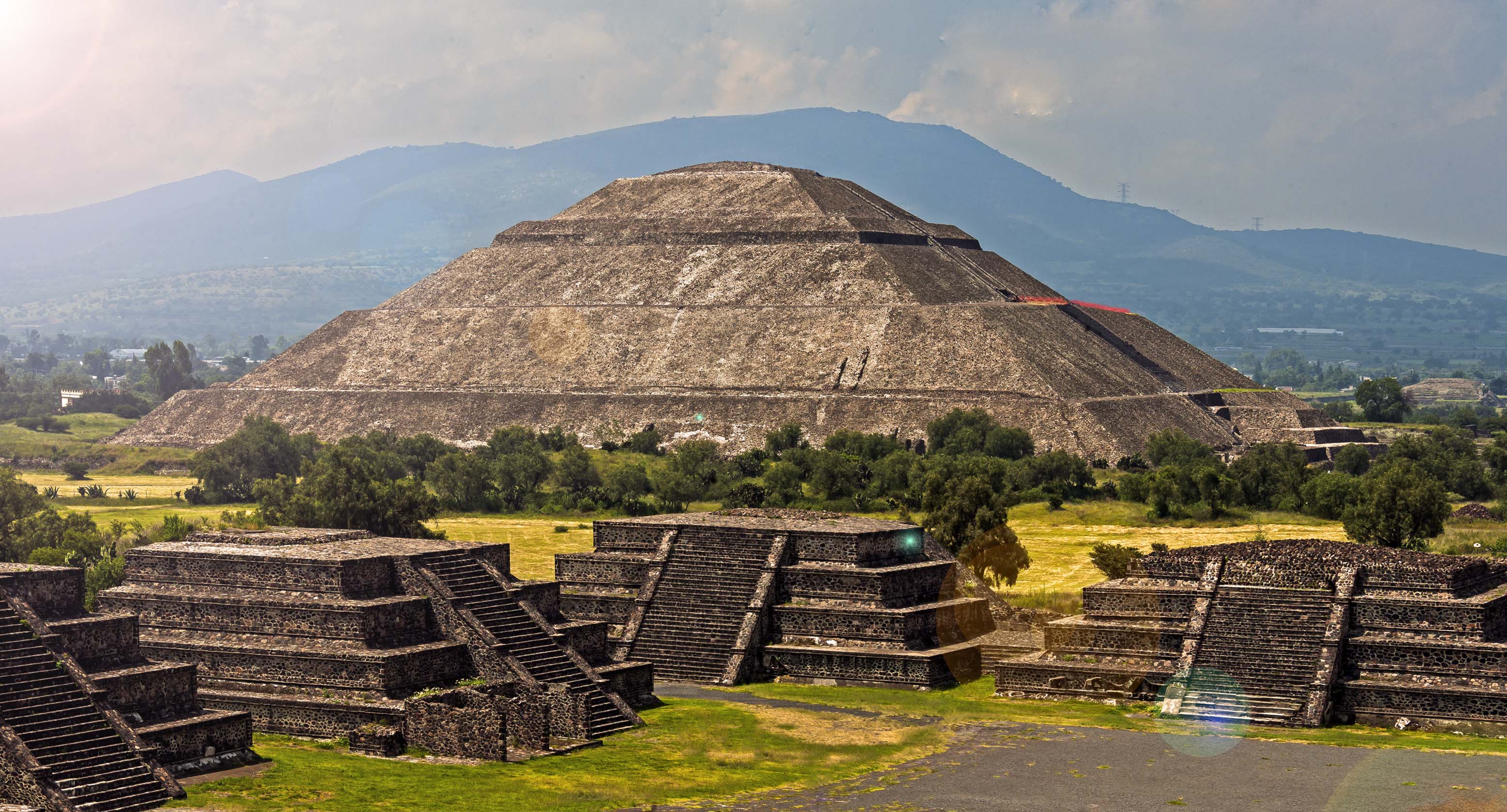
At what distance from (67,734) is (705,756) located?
43.5 feet

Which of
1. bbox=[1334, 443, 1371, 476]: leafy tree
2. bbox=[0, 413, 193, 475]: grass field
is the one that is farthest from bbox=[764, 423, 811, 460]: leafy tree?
bbox=[0, 413, 193, 475]: grass field

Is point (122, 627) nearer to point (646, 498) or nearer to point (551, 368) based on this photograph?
point (646, 498)

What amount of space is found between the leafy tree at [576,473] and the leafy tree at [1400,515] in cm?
4358

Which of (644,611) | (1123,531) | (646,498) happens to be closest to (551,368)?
(646,498)

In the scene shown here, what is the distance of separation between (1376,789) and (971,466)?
50.0m

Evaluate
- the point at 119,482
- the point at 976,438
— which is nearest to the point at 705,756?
the point at 976,438

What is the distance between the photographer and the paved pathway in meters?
34.7

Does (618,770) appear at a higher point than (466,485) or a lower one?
lower

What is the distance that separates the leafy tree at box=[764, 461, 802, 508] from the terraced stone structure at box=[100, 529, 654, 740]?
4172 centimetres

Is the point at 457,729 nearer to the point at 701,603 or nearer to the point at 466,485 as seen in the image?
the point at 701,603

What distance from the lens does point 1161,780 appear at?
3700 cm

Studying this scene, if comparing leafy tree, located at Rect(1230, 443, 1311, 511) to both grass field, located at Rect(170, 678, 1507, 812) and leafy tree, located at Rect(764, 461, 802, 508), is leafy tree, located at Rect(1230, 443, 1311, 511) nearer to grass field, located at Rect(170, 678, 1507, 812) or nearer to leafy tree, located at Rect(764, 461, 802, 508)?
leafy tree, located at Rect(764, 461, 802, 508)

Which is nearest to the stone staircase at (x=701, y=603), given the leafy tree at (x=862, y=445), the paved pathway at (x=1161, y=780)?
the paved pathway at (x=1161, y=780)

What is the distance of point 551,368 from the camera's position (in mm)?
134500
